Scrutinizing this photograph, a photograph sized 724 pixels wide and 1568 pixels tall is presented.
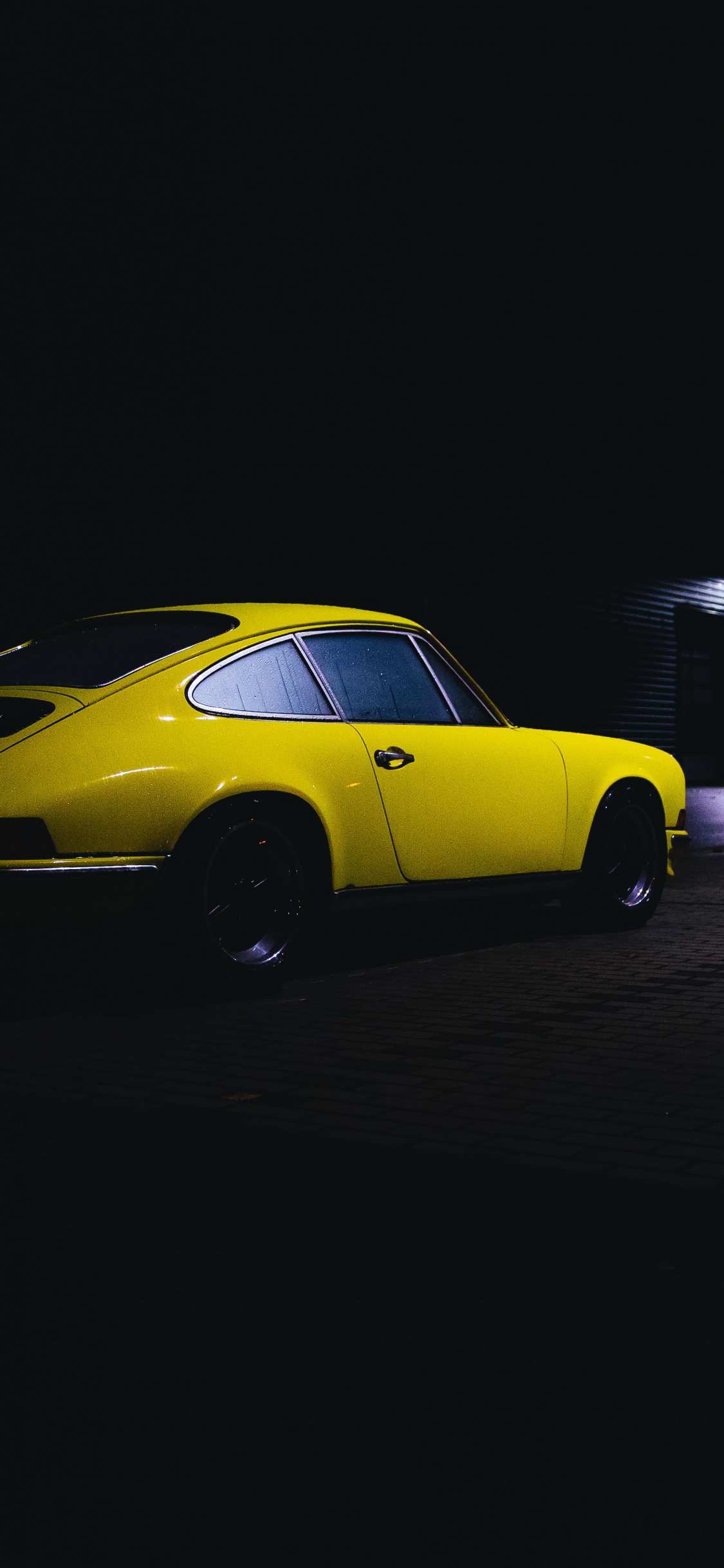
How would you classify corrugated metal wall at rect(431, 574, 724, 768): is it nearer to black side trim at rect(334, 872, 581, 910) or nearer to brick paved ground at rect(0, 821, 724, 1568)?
black side trim at rect(334, 872, 581, 910)

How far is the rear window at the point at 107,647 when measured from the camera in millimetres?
7238

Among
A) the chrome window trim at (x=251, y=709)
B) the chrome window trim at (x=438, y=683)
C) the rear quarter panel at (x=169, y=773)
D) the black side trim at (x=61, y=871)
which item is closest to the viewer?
the black side trim at (x=61, y=871)

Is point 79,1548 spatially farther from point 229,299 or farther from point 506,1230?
point 229,299

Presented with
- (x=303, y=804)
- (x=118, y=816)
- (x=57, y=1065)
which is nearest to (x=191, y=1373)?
(x=57, y=1065)

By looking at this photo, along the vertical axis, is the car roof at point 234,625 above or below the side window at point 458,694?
above

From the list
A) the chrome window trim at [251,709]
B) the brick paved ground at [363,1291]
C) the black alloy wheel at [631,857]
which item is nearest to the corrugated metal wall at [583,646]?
the black alloy wheel at [631,857]

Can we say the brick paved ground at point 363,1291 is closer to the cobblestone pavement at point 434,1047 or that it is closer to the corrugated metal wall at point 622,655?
the cobblestone pavement at point 434,1047

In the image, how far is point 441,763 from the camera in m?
7.93

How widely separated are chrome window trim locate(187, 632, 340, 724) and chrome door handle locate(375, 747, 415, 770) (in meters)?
0.26

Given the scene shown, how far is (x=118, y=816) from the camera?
6547mm

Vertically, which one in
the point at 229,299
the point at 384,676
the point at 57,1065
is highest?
the point at 229,299

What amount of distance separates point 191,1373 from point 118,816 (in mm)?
3771

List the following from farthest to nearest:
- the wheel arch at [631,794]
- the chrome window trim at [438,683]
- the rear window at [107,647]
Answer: the wheel arch at [631,794], the chrome window trim at [438,683], the rear window at [107,647]

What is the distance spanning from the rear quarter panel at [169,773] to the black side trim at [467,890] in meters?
0.08
